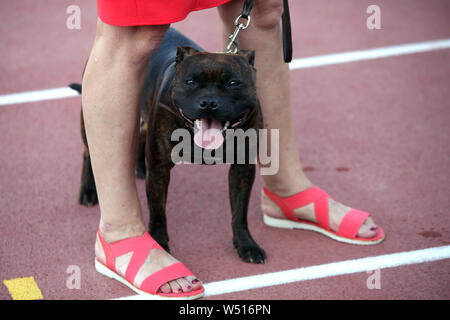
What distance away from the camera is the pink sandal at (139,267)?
9.55ft

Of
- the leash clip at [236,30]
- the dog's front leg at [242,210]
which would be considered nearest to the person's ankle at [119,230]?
the dog's front leg at [242,210]

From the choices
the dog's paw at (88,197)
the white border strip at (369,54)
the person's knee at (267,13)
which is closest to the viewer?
the person's knee at (267,13)

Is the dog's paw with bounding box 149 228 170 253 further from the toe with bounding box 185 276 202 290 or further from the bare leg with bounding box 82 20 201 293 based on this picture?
the toe with bounding box 185 276 202 290

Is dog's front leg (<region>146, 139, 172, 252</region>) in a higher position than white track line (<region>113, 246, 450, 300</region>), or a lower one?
higher

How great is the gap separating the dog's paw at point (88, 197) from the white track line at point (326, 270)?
0.97 meters

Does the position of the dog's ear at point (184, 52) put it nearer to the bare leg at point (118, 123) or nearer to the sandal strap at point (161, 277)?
the bare leg at point (118, 123)

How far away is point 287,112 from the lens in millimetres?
3426

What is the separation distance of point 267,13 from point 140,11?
810mm

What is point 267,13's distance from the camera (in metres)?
3.14

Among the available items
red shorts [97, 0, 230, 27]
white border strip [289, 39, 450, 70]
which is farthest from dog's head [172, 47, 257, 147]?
white border strip [289, 39, 450, 70]

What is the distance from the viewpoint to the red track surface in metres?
3.15

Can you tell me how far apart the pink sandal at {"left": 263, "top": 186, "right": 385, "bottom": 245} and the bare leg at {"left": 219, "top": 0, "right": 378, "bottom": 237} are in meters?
0.03
